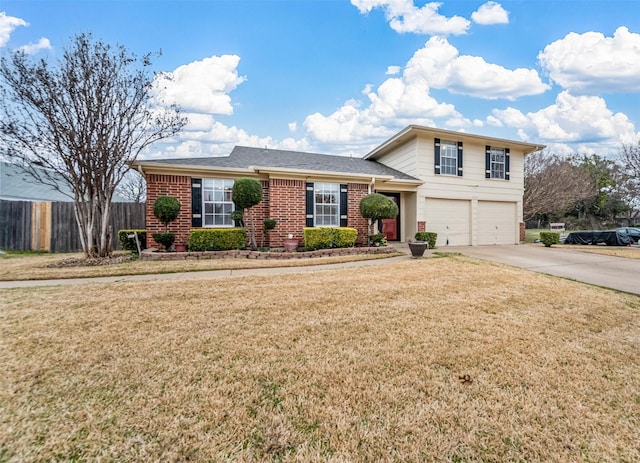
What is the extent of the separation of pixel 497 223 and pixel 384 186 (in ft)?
20.0

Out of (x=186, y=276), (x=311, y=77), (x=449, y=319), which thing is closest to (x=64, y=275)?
(x=186, y=276)

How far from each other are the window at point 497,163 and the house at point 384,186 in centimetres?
5

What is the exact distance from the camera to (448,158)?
12.0 metres

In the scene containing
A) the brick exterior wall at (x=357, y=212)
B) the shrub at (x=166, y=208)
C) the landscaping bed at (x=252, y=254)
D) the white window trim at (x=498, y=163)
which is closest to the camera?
the landscaping bed at (x=252, y=254)

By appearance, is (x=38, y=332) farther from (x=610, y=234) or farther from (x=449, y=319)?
(x=610, y=234)

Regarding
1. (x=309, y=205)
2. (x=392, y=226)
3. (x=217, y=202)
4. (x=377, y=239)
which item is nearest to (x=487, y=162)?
(x=392, y=226)

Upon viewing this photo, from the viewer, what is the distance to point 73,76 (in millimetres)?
7180

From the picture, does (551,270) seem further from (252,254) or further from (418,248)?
(252,254)

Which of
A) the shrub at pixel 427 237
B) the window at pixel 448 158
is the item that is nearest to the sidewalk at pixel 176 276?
the shrub at pixel 427 237

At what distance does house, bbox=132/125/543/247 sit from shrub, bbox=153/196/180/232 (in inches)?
29.5

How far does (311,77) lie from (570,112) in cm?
1659

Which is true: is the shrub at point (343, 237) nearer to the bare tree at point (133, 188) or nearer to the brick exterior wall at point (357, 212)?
the brick exterior wall at point (357, 212)

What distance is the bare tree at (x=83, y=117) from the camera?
7062mm

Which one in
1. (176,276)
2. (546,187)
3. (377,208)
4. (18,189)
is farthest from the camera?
(546,187)
